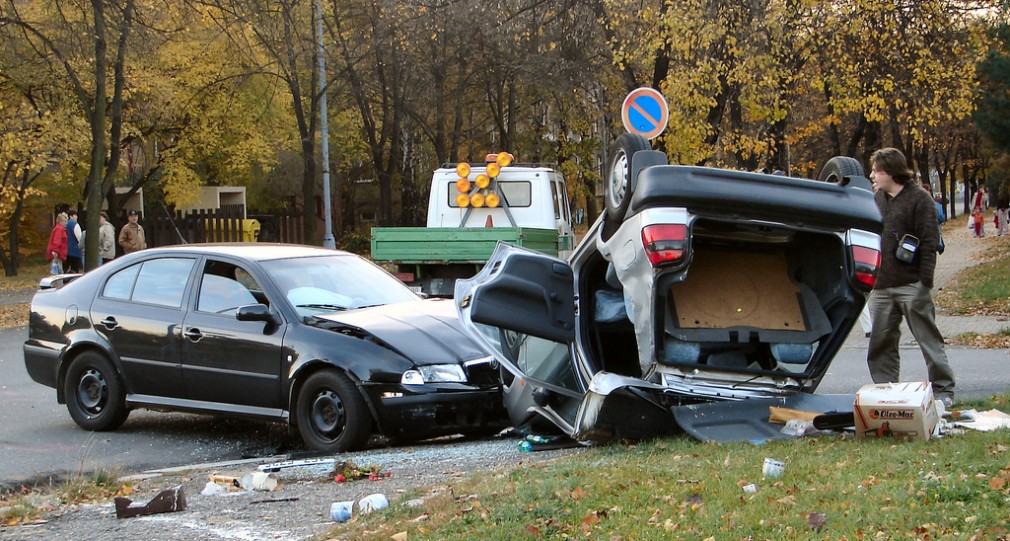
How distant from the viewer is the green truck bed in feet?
56.3

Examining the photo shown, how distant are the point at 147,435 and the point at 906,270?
236 inches

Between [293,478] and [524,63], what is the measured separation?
2618 cm

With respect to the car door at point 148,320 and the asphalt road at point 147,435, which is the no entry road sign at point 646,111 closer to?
the asphalt road at point 147,435

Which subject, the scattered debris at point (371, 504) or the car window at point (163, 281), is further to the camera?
the car window at point (163, 281)

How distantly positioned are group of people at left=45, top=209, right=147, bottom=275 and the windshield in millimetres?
15547

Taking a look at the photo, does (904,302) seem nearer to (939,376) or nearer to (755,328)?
(939,376)

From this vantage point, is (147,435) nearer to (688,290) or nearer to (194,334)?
(194,334)

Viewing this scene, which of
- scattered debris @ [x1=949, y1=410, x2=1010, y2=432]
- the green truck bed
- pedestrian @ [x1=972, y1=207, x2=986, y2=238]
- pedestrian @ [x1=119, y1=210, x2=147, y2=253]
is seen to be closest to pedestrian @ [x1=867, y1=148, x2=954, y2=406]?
scattered debris @ [x1=949, y1=410, x2=1010, y2=432]

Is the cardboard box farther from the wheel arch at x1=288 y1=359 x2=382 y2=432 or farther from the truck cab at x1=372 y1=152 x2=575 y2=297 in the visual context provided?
the truck cab at x1=372 y1=152 x2=575 y2=297

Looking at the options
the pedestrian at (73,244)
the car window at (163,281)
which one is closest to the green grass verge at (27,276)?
the pedestrian at (73,244)

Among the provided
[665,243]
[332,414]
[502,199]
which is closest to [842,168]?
[665,243]

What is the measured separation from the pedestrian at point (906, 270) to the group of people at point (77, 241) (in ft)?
61.3

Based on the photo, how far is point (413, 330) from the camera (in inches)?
334

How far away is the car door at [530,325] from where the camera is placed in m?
7.23
